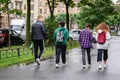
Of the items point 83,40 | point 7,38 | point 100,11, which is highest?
point 100,11

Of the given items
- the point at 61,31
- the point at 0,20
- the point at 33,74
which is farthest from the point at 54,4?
the point at 0,20

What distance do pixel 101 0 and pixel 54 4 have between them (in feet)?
95.9

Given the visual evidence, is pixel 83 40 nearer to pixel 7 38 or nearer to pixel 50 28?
pixel 50 28

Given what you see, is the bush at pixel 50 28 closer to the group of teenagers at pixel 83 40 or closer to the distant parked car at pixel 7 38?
the distant parked car at pixel 7 38

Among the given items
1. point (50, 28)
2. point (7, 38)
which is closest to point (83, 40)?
point (50, 28)

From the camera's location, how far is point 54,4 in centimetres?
→ 4588

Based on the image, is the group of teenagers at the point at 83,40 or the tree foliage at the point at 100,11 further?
the tree foliage at the point at 100,11

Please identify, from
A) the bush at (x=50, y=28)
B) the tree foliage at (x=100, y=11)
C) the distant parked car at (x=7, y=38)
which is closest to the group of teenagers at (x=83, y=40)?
the distant parked car at (x=7, y=38)

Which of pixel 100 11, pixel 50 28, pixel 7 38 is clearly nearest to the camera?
pixel 50 28

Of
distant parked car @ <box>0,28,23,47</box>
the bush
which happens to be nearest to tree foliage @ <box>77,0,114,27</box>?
distant parked car @ <box>0,28,23,47</box>

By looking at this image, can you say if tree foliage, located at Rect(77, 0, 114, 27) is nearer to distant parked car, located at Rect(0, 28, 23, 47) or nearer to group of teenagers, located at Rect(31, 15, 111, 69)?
distant parked car, located at Rect(0, 28, 23, 47)

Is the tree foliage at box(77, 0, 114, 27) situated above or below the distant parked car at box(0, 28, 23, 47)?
above

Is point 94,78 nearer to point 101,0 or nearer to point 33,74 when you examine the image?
point 33,74

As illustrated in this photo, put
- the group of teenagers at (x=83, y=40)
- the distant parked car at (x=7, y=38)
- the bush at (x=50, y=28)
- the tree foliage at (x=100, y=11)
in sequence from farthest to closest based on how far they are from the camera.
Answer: the tree foliage at (x=100, y=11), the bush at (x=50, y=28), the distant parked car at (x=7, y=38), the group of teenagers at (x=83, y=40)
